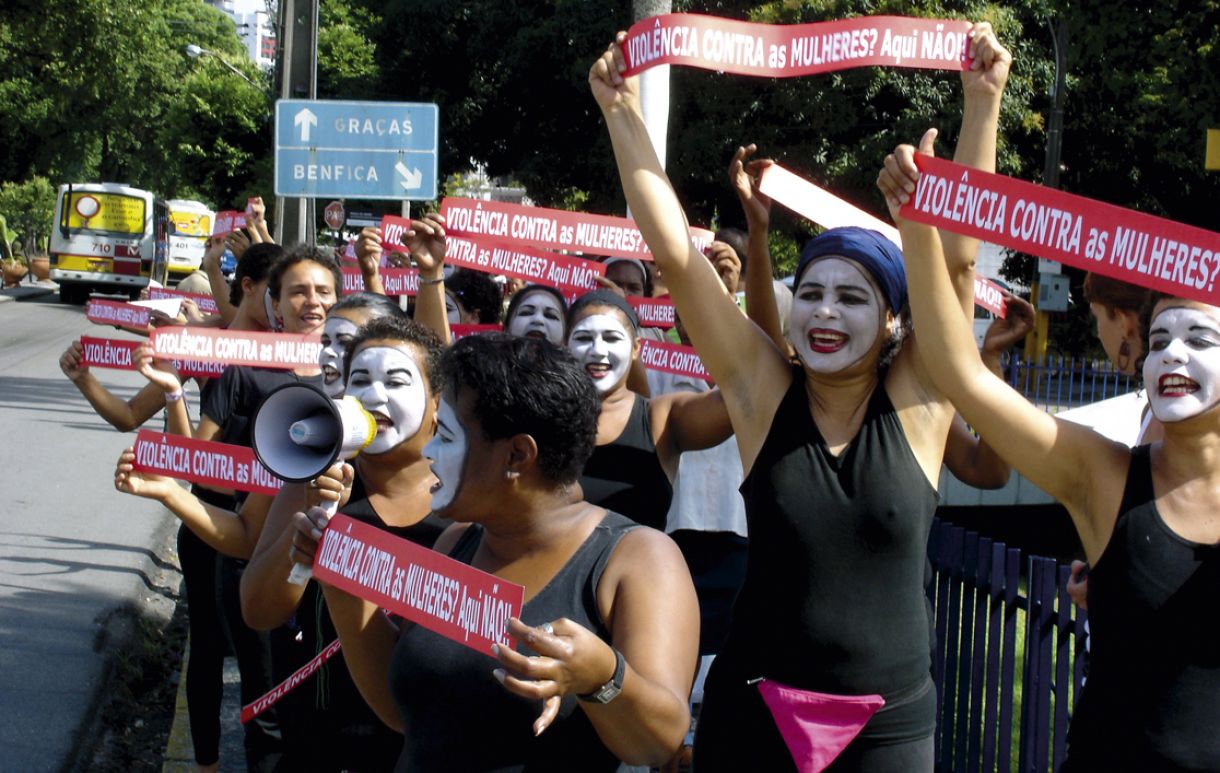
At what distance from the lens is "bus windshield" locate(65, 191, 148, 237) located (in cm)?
3703

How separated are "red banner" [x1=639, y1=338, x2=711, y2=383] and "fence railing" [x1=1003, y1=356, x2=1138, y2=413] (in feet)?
24.2

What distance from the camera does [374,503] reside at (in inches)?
128

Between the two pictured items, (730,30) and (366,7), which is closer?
(730,30)

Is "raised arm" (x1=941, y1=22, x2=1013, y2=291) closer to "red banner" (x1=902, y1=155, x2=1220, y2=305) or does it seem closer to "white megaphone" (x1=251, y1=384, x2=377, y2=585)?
"red banner" (x1=902, y1=155, x2=1220, y2=305)

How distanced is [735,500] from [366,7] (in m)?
26.9

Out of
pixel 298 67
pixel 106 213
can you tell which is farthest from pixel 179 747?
pixel 106 213

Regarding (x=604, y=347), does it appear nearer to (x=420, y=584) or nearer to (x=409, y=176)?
(x=420, y=584)

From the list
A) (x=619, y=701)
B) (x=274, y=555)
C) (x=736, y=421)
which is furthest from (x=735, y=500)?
(x=619, y=701)

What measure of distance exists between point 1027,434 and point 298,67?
1151cm

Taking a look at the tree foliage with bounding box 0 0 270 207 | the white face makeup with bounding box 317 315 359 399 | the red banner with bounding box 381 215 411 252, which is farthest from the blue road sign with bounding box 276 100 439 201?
the tree foliage with bounding box 0 0 270 207

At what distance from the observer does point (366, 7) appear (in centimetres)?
3048

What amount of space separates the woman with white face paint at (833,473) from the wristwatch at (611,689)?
0.88 m

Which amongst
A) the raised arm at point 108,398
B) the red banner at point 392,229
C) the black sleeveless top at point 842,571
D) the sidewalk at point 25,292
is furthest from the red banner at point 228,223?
the sidewalk at point 25,292

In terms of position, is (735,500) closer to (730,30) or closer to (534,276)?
(534,276)
